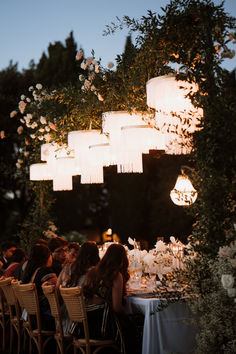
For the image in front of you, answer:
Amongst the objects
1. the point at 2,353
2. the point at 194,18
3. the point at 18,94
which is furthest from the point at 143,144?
the point at 18,94

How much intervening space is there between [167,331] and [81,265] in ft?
3.68

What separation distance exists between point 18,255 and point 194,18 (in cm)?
444

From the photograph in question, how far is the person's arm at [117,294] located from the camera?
5.07 metres

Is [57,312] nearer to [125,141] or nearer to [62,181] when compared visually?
[125,141]

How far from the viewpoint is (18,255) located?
7656mm

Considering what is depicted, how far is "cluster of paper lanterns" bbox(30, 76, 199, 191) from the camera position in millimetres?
5062

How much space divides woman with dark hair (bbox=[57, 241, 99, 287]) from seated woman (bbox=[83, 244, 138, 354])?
0.84 ft

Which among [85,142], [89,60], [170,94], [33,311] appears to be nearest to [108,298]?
[33,311]

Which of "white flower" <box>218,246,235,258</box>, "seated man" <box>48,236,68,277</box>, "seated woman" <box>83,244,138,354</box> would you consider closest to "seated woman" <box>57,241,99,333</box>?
"seated woman" <box>83,244,138,354</box>

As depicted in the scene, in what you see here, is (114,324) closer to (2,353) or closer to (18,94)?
(2,353)

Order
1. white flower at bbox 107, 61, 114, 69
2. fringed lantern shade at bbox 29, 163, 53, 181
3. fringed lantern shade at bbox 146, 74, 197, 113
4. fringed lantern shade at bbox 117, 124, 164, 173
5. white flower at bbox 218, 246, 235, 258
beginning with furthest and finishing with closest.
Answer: fringed lantern shade at bbox 29, 163, 53, 181, white flower at bbox 107, 61, 114, 69, fringed lantern shade at bbox 117, 124, 164, 173, fringed lantern shade at bbox 146, 74, 197, 113, white flower at bbox 218, 246, 235, 258

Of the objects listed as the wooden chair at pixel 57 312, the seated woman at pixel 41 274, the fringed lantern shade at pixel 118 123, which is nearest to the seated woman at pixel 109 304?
the wooden chair at pixel 57 312

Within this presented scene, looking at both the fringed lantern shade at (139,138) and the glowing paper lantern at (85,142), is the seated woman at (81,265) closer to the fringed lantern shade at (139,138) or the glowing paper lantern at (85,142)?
the fringed lantern shade at (139,138)

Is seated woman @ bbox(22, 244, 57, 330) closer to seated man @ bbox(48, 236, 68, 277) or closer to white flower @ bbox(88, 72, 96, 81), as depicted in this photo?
seated man @ bbox(48, 236, 68, 277)
